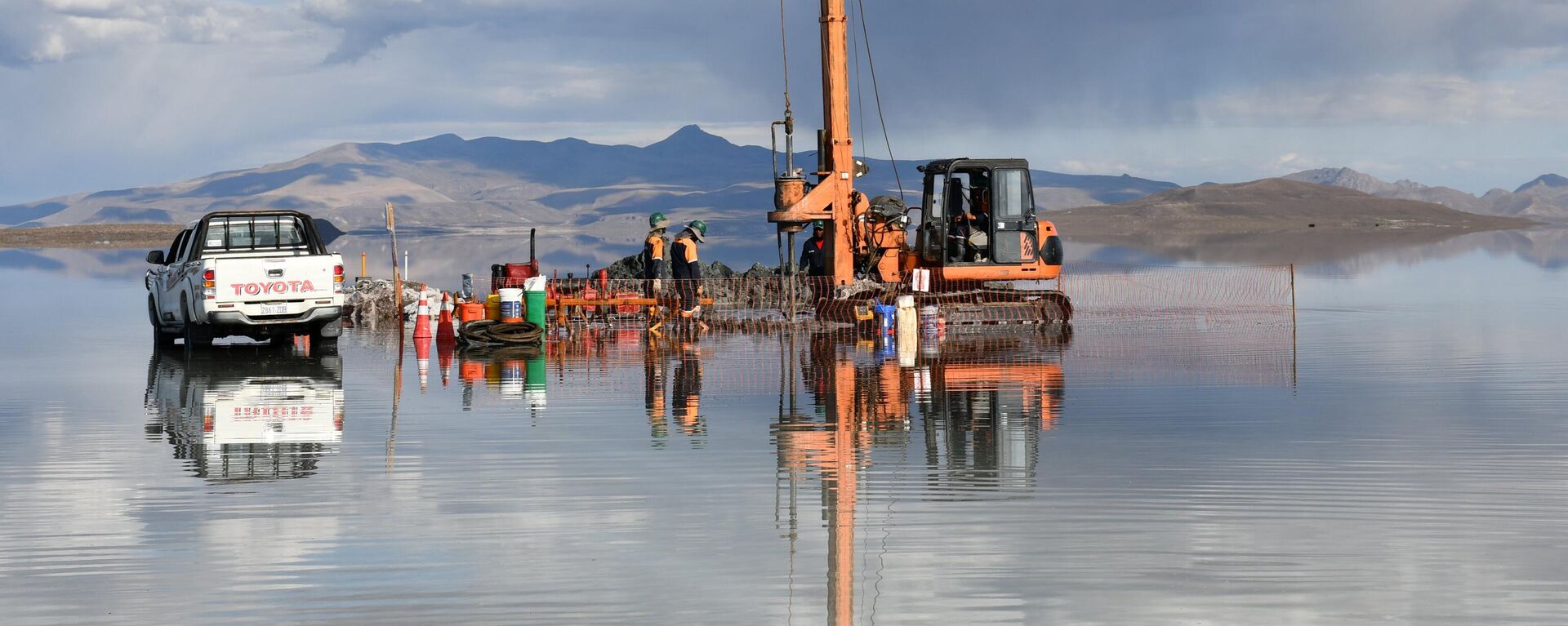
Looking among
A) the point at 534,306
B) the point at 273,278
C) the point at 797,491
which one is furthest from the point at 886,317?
the point at 797,491

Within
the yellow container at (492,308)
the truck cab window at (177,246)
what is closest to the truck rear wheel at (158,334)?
the truck cab window at (177,246)

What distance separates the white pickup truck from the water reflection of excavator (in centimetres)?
588

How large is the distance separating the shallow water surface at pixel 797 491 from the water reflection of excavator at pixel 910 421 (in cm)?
5

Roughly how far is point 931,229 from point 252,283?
33.5 ft

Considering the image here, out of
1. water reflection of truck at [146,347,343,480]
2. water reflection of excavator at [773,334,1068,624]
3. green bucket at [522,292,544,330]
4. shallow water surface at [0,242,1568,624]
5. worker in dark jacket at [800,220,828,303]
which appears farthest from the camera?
worker in dark jacket at [800,220,828,303]

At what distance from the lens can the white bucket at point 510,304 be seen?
21.7 meters

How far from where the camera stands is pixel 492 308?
74.0 feet

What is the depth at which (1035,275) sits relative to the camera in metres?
25.9

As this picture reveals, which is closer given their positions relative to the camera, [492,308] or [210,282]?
[210,282]

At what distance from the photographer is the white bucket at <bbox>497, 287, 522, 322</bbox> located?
21.7m

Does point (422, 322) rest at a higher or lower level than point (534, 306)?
lower

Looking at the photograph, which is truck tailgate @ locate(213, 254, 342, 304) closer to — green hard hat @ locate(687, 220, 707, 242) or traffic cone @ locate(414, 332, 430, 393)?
traffic cone @ locate(414, 332, 430, 393)

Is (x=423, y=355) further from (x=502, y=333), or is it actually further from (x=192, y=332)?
(x=192, y=332)

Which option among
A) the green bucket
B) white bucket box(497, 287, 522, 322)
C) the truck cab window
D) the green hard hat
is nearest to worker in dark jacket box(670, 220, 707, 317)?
the green hard hat
